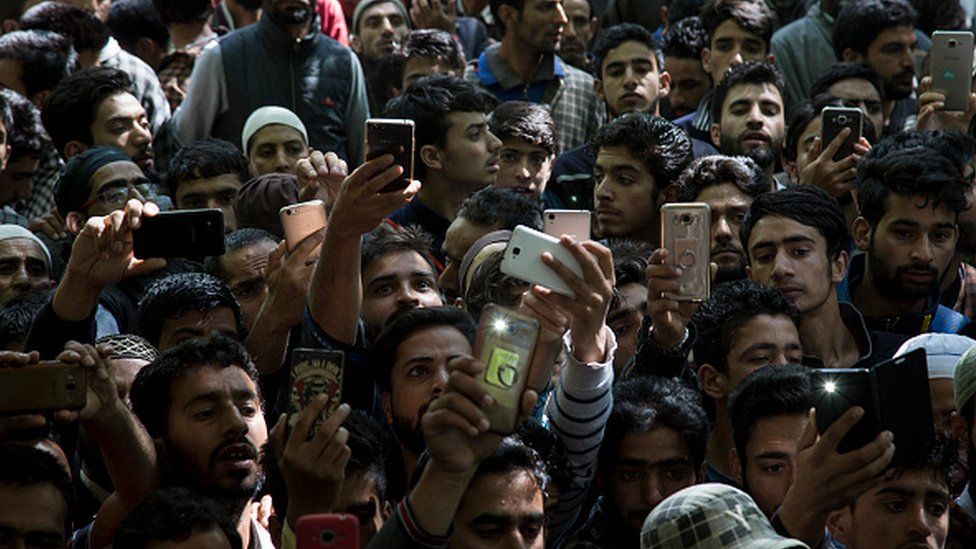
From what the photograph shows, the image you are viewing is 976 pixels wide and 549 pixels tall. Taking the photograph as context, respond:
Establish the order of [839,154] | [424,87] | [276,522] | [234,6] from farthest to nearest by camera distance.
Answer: [234,6]
[424,87]
[839,154]
[276,522]

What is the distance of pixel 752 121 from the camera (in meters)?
8.71

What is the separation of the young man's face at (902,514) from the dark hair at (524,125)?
331 cm

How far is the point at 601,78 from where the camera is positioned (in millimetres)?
9656

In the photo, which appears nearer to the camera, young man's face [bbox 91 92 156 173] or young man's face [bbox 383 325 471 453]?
young man's face [bbox 383 325 471 453]

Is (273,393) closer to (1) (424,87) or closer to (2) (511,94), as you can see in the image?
(1) (424,87)

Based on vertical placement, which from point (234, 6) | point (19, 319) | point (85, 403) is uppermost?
point (85, 403)

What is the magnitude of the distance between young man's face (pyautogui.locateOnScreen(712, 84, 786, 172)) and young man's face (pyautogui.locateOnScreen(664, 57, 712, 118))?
1114 millimetres

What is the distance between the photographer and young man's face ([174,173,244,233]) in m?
7.99

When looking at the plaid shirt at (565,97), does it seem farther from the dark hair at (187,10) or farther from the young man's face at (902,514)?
the young man's face at (902,514)

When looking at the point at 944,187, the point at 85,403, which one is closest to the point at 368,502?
the point at 85,403

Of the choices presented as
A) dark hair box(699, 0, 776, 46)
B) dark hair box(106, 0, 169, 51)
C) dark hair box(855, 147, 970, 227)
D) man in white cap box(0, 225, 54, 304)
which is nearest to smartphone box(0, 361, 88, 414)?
man in white cap box(0, 225, 54, 304)

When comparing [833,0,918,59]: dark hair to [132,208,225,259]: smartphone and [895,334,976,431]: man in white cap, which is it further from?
[132,208,225,259]: smartphone

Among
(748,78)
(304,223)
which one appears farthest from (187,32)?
(304,223)

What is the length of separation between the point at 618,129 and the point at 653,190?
0.29 m
